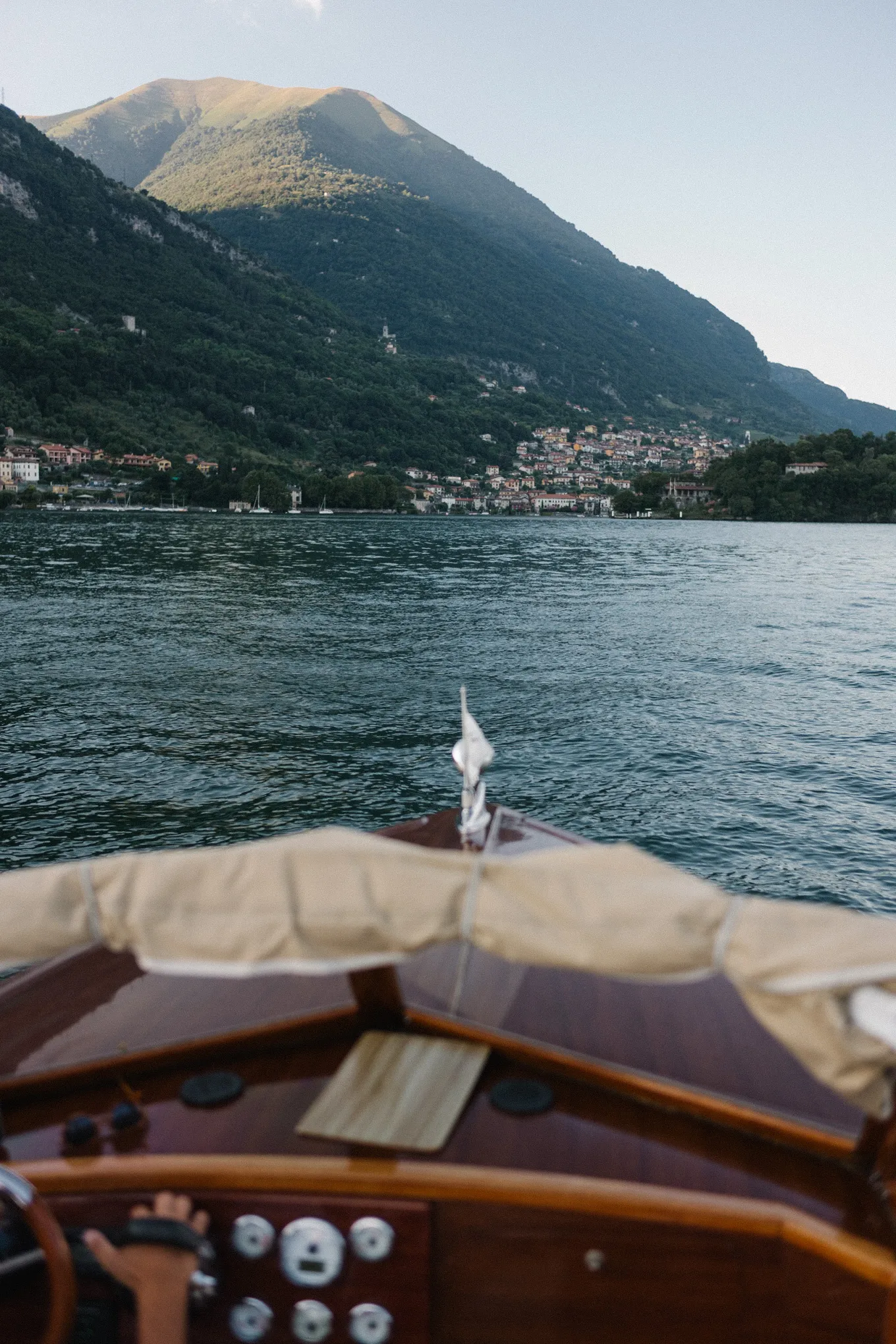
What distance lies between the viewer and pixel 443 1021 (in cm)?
338

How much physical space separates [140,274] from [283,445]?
57.3 meters

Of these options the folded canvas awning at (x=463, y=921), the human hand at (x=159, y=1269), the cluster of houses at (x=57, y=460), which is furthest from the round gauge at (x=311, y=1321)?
the cluster of houses at (x=57, y=460)

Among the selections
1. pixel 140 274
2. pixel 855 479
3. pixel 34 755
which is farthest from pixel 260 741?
pixel 140 274

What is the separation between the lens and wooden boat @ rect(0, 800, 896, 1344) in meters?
2.54

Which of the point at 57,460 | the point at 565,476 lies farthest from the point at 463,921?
the point at 565,476

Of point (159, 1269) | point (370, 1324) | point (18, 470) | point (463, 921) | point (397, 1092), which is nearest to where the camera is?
point (463, 921)

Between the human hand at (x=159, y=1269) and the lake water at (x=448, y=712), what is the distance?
8.04m

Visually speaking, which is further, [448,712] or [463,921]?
[448,712]

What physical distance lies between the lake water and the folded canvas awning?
791 cm

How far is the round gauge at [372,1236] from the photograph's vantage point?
8.30ft

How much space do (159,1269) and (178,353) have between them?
14985 cm

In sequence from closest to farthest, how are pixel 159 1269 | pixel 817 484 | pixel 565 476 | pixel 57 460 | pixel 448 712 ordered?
pixel 159 1269 < pixel 448 712 < pixel 57 460 < pixel 817 484 < pixel 565 476

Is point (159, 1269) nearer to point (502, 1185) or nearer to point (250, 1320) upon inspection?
point (250, 1320)

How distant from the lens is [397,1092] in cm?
302
